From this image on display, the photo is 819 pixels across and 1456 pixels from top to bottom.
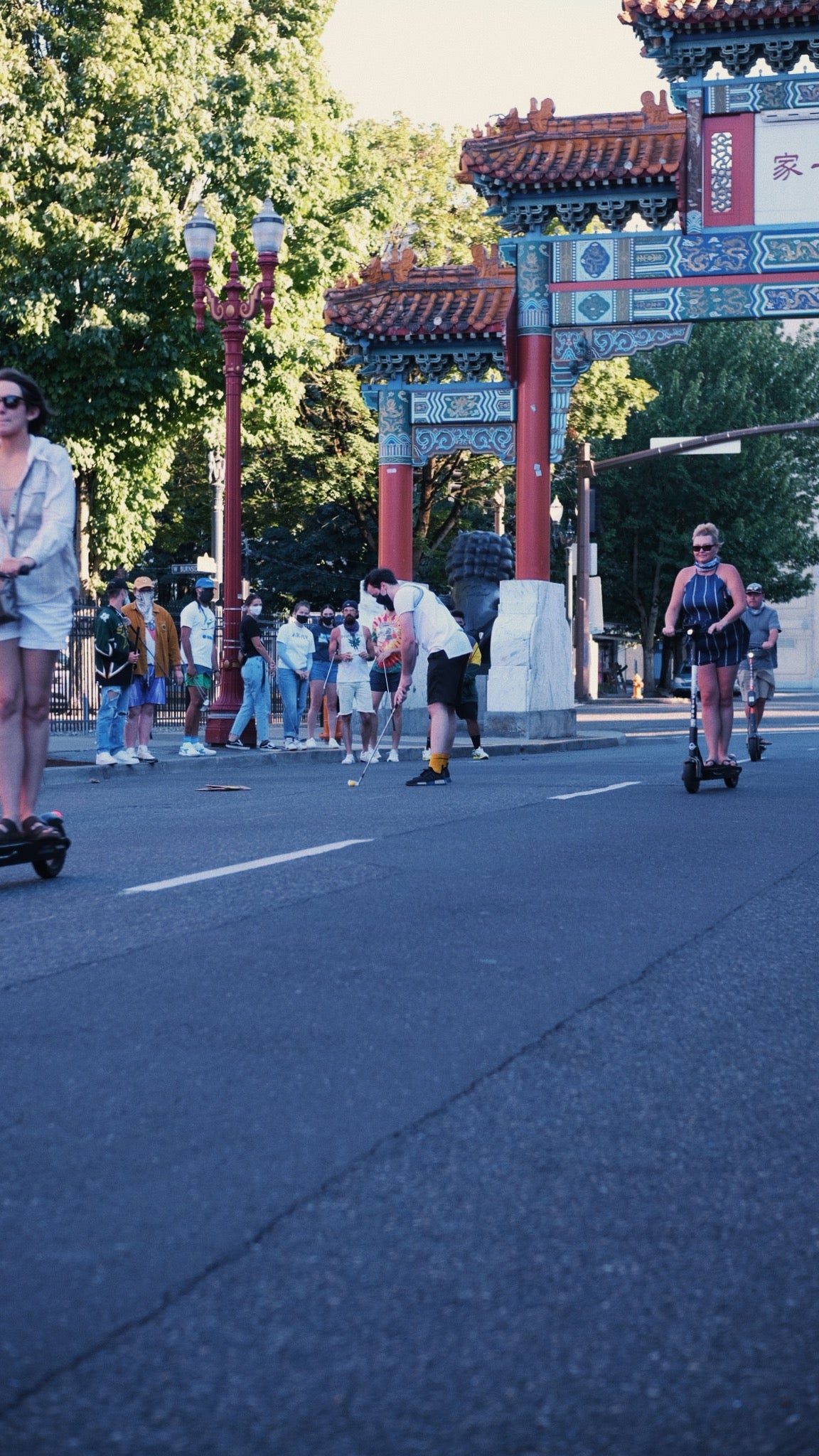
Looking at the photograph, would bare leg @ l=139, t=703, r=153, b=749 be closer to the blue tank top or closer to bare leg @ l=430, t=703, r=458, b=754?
bare leg @ l=430, t=703, r=458, b=754

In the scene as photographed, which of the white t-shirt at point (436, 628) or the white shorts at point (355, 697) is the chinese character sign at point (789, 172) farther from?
the white t-shirt at point (436, 628)

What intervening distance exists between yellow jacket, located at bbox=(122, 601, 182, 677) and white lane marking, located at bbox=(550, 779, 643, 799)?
16.3ft

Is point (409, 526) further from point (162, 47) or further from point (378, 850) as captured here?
point (378, 850)

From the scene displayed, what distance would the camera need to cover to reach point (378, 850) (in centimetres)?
873

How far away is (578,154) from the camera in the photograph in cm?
2598

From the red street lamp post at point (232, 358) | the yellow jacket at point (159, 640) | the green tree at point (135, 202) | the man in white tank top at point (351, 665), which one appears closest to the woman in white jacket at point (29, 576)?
the yellow jacket at point (159, 640)

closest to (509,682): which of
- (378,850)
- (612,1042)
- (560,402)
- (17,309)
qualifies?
(560,402)

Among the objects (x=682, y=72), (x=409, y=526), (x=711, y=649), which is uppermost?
(x=682, y=72)

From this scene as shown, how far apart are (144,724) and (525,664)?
7681 millimetres

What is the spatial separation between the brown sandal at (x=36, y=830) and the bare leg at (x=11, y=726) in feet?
0.15


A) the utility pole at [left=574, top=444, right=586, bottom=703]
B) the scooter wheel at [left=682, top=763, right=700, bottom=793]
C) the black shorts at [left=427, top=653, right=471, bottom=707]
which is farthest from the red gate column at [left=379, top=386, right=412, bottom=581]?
the scooter wheel at [left=682, top=763, right=700, bottom=793]

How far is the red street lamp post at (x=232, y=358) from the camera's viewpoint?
22375 mm

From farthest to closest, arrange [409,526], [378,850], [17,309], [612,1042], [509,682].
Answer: [17,309]
[409,526]
[509,682]
[378,850]
[612,1042]

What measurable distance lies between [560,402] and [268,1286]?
24.2 meters
